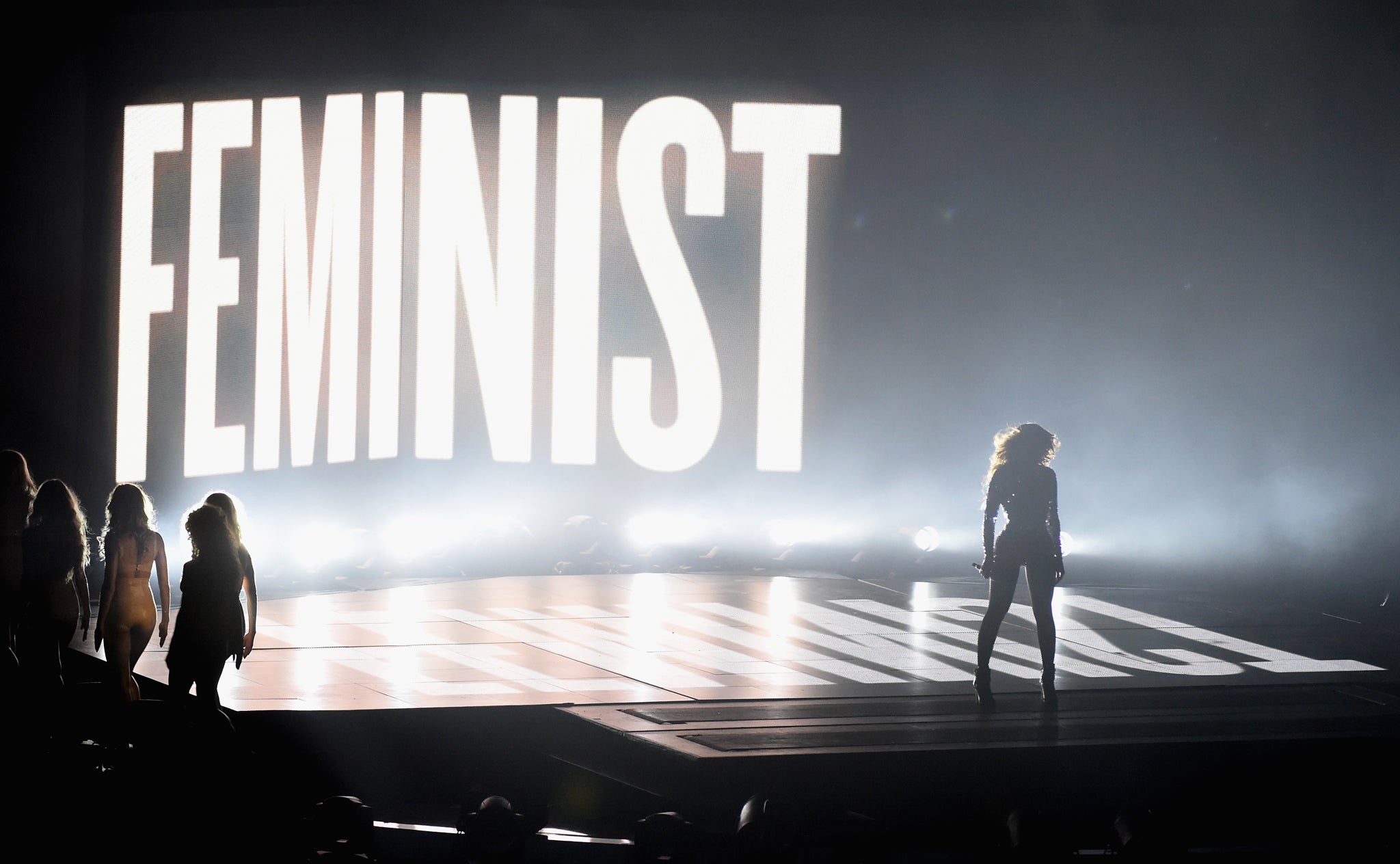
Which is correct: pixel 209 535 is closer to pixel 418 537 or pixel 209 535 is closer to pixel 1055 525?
pixel 1055 525

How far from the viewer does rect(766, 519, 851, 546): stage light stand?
13.9m

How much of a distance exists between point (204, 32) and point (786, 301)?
20.7 feet

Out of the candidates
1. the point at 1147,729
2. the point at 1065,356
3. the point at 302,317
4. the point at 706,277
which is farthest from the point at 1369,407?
the point at 302,317

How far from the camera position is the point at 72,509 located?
7.36 meters

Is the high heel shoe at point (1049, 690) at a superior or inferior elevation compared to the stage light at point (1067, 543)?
inferior

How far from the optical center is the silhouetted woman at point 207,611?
20.8 ft

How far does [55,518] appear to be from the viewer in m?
7.31

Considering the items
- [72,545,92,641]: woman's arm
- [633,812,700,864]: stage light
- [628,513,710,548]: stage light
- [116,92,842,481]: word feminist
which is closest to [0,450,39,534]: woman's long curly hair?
[72,545,92,641]: woman's arm

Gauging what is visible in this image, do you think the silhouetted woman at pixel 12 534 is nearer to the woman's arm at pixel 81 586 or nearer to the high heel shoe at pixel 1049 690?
the woman's arm at pixel 81 586

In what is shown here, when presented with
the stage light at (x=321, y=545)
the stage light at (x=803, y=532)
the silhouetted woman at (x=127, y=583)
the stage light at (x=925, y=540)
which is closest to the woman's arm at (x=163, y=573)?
the silhouetted woman at (x=127, y=583)

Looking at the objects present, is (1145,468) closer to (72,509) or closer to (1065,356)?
(1065,356)

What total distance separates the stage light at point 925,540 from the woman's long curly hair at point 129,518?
848 centimetres

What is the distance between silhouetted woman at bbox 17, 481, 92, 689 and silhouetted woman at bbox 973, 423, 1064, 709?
191 inches

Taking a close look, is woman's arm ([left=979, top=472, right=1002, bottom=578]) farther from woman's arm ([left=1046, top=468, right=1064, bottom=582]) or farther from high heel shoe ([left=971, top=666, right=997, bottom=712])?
high heel shoe ([left=971, top=666, right=997, bottom=712])
